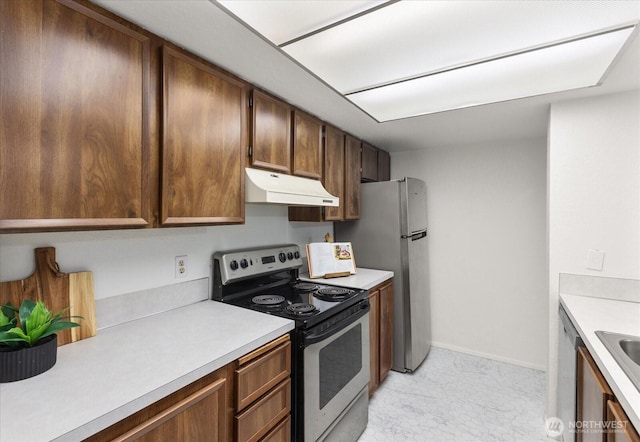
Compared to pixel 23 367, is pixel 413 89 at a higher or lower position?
higher

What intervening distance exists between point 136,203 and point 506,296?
3228mm

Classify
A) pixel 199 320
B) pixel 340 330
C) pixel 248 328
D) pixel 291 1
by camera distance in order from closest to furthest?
pixel 291 1, pixel 248 328, pixel 199 320, pixel 340 330

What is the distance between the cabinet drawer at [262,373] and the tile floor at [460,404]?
0.98m

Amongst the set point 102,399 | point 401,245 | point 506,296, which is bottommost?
point 506,296

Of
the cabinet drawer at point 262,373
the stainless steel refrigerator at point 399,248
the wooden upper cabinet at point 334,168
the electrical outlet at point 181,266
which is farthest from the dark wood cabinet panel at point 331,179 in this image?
the cabinet drawer at point 262,373

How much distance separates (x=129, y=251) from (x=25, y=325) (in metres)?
0.55

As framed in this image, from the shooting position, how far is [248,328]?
4.72 ft

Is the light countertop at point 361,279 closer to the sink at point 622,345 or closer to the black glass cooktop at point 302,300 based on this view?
the black glass cooktop at point 302,300

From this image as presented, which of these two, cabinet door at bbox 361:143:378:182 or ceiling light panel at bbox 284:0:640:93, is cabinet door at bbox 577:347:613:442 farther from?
cabinet door at bbox 361:143:378:182

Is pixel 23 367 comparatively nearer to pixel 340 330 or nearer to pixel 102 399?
pixel 102 399

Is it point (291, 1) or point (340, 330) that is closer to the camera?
point (291, 1)

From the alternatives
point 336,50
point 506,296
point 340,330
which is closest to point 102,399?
point 340,330

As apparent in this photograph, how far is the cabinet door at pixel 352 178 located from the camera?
2730 mm

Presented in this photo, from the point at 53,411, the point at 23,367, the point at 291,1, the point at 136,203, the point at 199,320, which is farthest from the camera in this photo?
the point at 199,320
